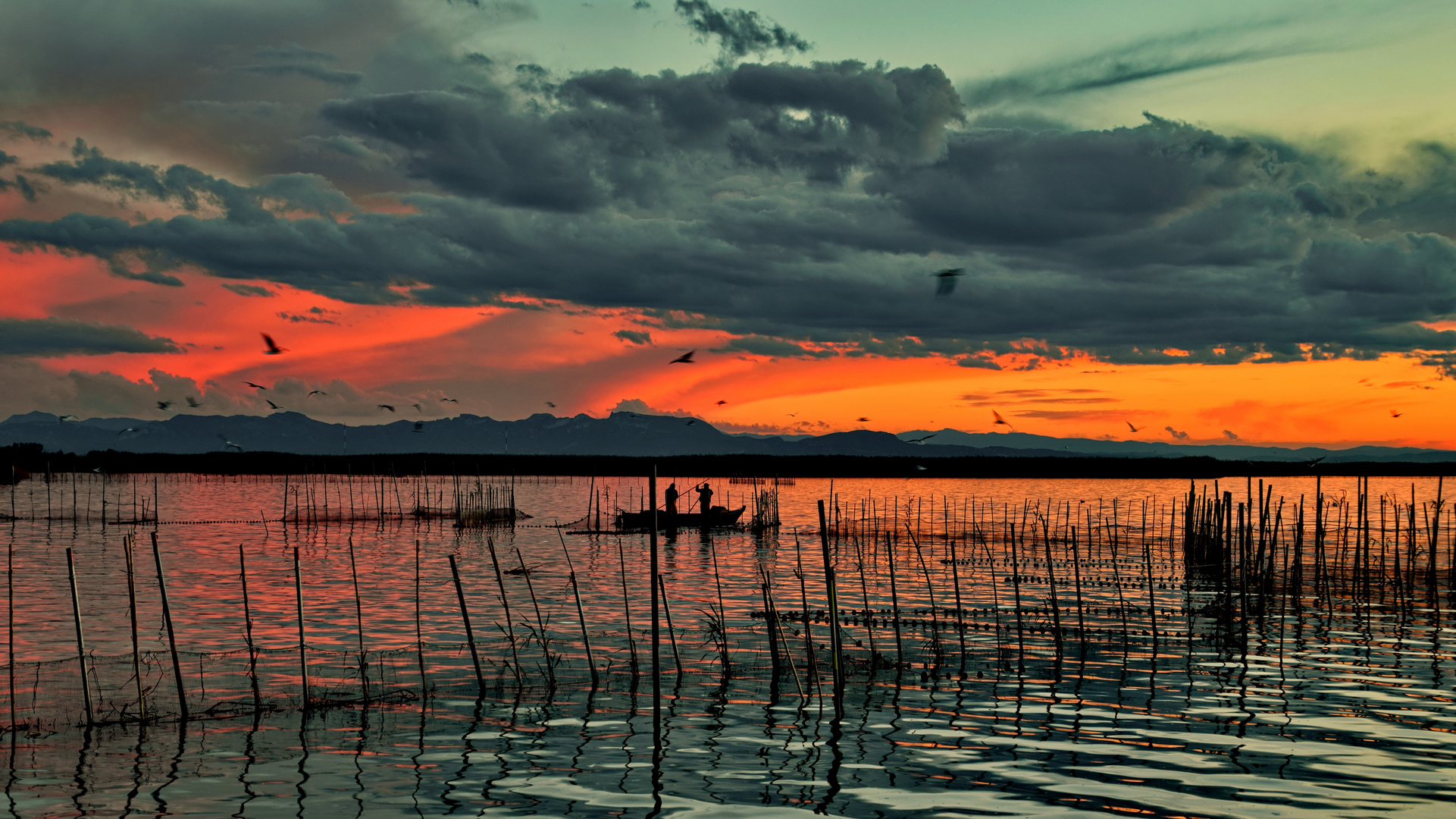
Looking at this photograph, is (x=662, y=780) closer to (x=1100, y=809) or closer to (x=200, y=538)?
(x=1100, y=809)

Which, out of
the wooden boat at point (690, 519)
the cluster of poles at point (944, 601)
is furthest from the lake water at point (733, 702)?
the wooden boat at point (690, 519)

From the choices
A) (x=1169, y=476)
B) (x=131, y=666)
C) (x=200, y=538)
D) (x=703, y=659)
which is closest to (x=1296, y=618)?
(x=703, y=659)

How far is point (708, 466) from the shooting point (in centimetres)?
17238

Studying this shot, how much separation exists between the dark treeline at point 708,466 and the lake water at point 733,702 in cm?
10763

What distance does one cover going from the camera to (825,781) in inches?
504

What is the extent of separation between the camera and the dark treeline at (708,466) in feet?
437

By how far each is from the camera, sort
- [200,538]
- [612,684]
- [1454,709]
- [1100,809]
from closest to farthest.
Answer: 1. [1100,809]
2. [1454,709]
3. [612,684]
4. [200,538]

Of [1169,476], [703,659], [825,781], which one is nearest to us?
[825,781]

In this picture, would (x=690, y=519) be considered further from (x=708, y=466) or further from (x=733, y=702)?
(x=708, y=466)

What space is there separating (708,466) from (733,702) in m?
155

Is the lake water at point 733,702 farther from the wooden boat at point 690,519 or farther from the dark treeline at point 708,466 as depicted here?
the dark treeline at point 708,466

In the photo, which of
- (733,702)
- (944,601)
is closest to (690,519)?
(944,601)

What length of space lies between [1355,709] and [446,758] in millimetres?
13574

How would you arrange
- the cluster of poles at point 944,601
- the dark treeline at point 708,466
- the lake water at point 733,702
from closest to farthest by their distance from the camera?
the lake water at point 733,702
the cluster of poles at point 944,601
the dark treeline at point 708,466
